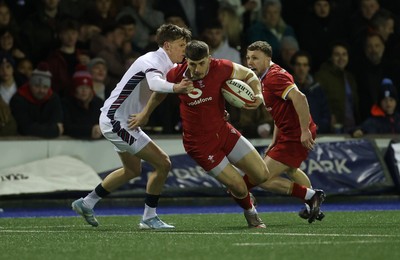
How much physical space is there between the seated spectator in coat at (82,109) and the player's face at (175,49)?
499 centimetres

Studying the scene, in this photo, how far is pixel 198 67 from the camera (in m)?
11.8

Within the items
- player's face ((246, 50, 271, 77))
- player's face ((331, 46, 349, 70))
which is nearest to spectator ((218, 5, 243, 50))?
player's face ((331, 46, 349, 70))

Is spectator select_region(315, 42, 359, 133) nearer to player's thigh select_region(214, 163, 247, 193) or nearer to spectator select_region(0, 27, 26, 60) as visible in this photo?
spectator select_region(0, 27, 26, 60)

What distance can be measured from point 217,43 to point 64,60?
2.42 meters

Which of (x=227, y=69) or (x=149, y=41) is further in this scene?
(x=149, y=41)

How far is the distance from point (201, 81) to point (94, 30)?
667 centimetres

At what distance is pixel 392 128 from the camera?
18500mm

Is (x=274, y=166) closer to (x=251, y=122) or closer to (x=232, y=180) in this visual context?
(x=232, y=180)

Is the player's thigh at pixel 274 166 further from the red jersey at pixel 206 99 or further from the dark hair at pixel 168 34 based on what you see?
the dark hair at pixel 168 34

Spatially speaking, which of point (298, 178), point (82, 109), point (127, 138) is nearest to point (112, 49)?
point (82, 109)

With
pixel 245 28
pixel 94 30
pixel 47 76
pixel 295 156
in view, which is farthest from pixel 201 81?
pixel 245 28

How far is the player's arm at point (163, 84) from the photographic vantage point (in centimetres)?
1164

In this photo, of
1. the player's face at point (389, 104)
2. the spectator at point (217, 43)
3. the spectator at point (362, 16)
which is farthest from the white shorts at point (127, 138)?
the spectator at point (362, 16)

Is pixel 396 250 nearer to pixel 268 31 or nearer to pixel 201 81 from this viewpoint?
pixel 201 81
